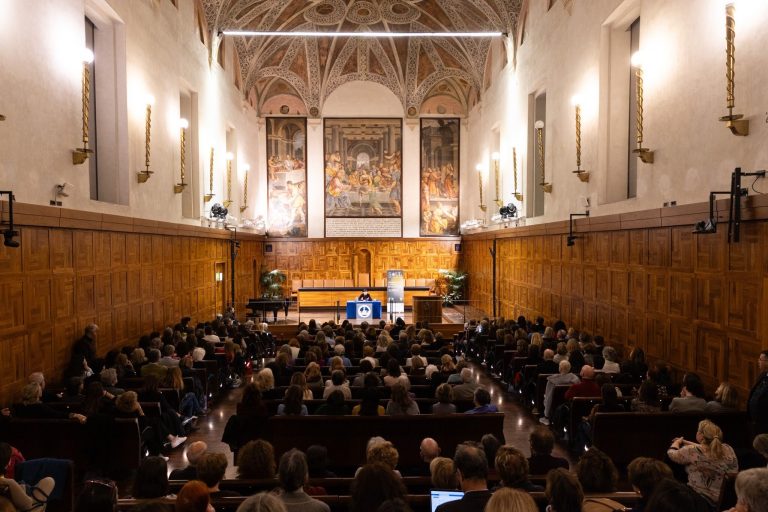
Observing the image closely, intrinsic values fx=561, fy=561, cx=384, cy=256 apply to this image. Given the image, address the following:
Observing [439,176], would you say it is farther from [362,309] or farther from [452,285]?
[362,309]

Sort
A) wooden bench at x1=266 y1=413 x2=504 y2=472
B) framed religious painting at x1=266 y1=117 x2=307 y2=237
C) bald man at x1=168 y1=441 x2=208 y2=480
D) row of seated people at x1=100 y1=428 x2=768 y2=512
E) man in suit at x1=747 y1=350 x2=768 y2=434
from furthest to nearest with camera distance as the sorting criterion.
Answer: framed religious painting at x1=266 y1=117 x2=307 y2=237 < wooden bench at x1=266 y1=413 x2=504 y2=472 < man in suit at x1=747 y1=350 x2=768 y2=434 < bald man at x1=168 y1=441 x2=208 y2=480 < row of seated people at x1=100 y1=428 x2=768 y2=512

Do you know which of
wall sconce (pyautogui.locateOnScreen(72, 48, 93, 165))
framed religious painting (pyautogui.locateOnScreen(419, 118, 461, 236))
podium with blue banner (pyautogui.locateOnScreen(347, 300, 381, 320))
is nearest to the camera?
wall sconce (pyautogui.locateOnScreen(72, 48, 93, 165))

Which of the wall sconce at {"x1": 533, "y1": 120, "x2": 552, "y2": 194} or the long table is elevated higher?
the wall sconce at {"x1": 533, "y1": 120, "x2": 552, "y2": 194}

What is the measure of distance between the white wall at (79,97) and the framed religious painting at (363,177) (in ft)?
22.7

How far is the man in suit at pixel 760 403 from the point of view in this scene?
18.1 ft

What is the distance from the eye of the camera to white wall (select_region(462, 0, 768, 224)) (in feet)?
22.8

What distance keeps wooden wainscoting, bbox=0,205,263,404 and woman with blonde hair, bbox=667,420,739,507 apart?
24.7ft

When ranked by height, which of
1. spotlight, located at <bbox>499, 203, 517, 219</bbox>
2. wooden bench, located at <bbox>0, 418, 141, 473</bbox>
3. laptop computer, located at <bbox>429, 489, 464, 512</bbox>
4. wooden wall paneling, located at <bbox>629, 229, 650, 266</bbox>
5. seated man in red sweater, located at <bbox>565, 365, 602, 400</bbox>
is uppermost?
spotlight, located at <bbox>499, 203, 517, 219</bbox>

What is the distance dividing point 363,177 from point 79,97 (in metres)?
17.3

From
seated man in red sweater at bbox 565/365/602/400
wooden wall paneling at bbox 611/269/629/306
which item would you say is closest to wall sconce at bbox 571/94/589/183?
wooden wall paneling at bbox 611/269/629/306

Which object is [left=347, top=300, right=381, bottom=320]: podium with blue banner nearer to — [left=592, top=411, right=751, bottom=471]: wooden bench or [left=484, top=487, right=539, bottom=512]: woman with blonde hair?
[left=592, top=411, right=751, bottom=471]: wooden bench

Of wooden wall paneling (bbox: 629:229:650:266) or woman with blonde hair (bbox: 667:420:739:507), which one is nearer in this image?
woman with blonde hair (bbox: 667:420:739:507)

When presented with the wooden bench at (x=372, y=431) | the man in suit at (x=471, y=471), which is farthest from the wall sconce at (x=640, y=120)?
the man in suit at (x=471, y=471)

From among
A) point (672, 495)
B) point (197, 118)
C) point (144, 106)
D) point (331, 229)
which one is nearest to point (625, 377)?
point (672, 495)
